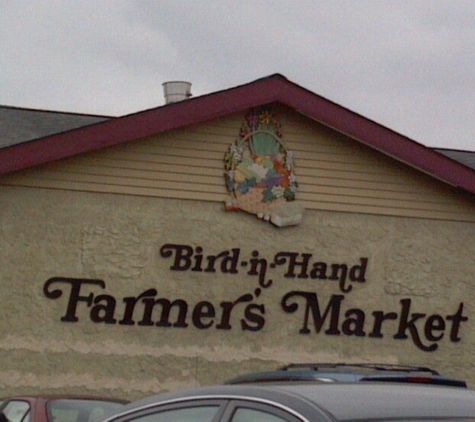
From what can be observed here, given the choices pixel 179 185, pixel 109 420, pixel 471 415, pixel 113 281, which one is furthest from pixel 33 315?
pixel 471 415

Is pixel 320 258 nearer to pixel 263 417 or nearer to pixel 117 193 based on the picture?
pixel 117 193

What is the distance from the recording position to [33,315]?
17281mm

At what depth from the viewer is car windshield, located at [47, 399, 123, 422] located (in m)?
11.8

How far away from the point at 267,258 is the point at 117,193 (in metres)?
2.45

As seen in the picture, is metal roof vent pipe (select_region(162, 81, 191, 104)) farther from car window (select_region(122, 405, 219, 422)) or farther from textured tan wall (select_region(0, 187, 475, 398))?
car window (select_region(122, 405, 219, 422))

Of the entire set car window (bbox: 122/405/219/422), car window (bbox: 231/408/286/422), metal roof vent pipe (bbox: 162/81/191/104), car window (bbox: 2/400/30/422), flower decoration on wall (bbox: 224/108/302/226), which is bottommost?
car window (bbox: 231/408/286/422)

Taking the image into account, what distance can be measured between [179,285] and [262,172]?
6.98 ft

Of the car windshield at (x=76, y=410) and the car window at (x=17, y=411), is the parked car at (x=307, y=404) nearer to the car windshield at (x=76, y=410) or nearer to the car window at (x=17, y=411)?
the car windshield at (x=76, y=410)

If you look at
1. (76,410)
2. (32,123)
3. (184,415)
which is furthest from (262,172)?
(184,415)

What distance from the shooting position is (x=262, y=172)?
18.4 m

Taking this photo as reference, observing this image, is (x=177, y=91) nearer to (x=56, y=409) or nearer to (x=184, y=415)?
(x=56, y=409)

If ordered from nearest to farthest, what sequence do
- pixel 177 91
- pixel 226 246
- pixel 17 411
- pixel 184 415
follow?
pixel 184 415 → pixel 17 411 → pixel 226 246 → pixel 177 91

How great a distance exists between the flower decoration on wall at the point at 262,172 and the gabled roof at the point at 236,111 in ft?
1.52

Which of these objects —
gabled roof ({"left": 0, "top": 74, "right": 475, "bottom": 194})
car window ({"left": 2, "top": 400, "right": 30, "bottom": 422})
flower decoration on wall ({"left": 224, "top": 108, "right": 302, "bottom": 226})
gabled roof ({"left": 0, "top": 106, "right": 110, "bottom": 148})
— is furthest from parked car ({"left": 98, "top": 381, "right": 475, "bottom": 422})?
gabled roof ({"left": 0, "top": 106, "right": 110, "bottom": 148})
